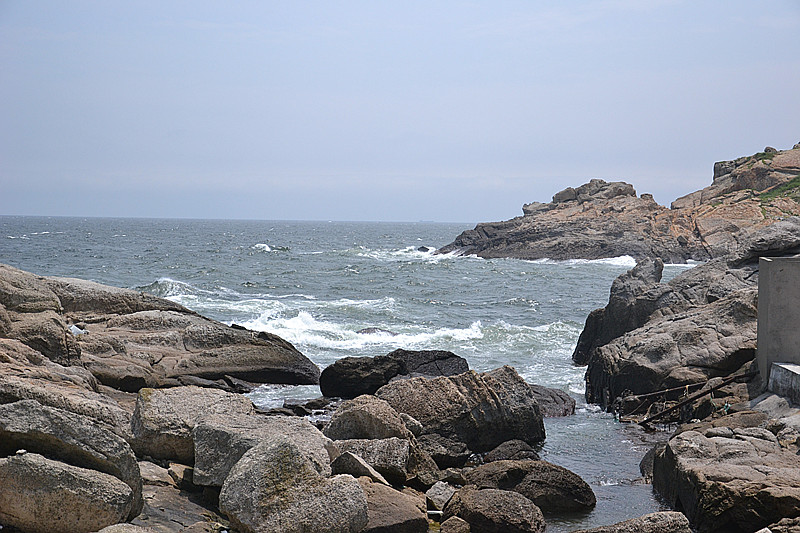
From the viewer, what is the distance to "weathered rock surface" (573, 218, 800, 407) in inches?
524

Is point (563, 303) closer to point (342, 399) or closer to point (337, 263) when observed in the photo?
point (342, 399)

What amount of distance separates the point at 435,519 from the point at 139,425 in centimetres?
319

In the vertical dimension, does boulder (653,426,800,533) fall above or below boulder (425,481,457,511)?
above

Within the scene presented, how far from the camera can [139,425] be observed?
298 inches

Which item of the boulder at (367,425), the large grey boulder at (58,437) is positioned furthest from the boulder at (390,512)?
the large grey boulder at (58,437)

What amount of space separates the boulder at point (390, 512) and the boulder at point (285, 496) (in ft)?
1.82

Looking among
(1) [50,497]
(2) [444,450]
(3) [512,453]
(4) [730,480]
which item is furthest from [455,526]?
(1) [50,497]

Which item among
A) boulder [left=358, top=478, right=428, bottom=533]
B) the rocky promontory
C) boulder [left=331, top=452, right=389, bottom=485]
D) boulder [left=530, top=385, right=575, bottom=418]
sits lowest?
boulder [left=530, top=385, right=575, bottom=418]

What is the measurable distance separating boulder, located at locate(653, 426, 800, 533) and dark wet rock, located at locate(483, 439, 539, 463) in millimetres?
1830

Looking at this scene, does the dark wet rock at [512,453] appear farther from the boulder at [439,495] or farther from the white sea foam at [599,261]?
the white sea foam at [599,261]

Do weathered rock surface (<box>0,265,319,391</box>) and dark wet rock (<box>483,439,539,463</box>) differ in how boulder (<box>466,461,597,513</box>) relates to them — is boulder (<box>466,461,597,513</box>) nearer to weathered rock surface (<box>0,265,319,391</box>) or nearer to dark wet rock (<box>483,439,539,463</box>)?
dark wet rock (<box>483,439,539,463</box>)

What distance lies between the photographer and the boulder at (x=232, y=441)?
22.2 ft

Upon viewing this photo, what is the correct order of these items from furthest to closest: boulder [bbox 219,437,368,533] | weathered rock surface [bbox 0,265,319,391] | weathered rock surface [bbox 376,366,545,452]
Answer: weathered rock surface [bbox 0,265,319,391] < weathered rock surface [bbox 376,366,545,452] < boulder [bbox 219,437,368,533]

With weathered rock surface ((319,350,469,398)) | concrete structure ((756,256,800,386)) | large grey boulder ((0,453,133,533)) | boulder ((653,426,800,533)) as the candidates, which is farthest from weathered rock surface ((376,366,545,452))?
large grey boulder ((0,453,133,533))
